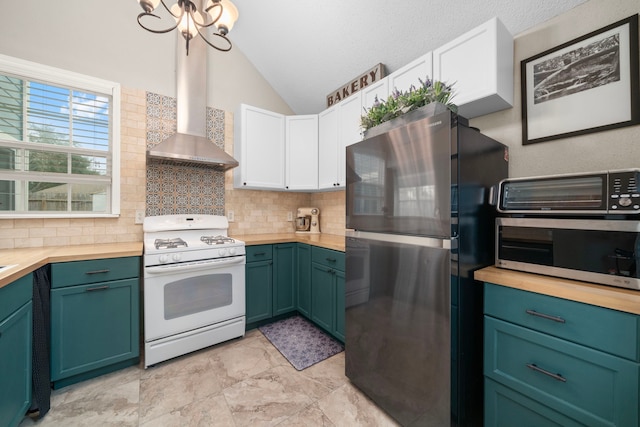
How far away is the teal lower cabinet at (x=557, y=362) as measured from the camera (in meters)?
0.89

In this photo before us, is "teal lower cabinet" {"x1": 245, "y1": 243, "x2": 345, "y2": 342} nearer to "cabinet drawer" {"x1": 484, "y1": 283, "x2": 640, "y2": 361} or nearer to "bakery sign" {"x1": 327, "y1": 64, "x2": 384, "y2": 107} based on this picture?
"cabinet drawer" {"x1": 484, "y1": 283, "x2": 640, "y2": 361}

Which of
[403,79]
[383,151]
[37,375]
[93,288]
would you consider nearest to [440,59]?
[403,79]

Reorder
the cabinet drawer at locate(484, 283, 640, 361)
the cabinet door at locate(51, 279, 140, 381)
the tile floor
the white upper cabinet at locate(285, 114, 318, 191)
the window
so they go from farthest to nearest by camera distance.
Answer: the white upper cabinet at locate(285, 114, 318, 191)
the window
the cabinet door at locate(51, 279, 140, 381)
the tile floor
the cabinet drawer at locate(484, 283, 640, 361)

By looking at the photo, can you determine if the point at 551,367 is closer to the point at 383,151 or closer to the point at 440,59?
the point at 383,151

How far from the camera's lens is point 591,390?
96 centimetres

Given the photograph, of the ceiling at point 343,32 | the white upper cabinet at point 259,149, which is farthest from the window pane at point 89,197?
the ceiling at point 343,32

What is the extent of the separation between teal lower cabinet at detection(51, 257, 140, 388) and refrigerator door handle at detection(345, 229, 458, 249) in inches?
67.7

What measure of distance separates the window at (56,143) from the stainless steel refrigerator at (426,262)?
2.37 meters

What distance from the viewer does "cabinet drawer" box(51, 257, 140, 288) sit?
1.67m

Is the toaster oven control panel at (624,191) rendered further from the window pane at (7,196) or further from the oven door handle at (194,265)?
the window pane at (7,196)

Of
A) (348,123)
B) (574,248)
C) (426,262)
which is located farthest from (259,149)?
(574,248)

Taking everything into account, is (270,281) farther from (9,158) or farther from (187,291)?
(9,158)

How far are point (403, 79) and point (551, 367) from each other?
1939mm

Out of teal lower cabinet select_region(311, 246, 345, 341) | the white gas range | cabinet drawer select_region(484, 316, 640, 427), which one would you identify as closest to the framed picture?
cabinet drawer select_region(484, 316, 640, 427)
